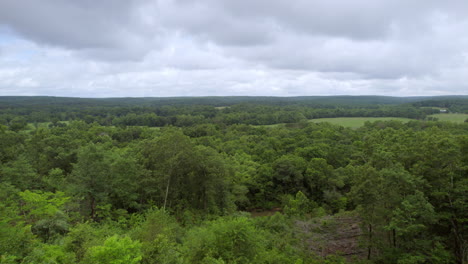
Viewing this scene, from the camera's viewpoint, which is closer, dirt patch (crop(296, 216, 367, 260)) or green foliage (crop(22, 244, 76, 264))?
green foliage (crop(22, 244, 76, 264))

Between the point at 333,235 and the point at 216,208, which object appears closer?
the point at 333,235

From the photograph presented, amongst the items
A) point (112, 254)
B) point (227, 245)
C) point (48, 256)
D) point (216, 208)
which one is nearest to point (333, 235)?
point (216, 208)

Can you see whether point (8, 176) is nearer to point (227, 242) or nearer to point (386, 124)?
point (227, 242)

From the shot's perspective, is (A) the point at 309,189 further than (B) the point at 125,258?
Yes

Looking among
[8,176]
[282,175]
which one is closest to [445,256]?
[282,175]

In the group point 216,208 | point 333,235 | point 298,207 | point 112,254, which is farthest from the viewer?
point 298,207

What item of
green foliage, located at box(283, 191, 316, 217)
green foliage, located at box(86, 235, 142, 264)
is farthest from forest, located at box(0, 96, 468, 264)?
green foliage, located at box(283, 191, 316, 217)

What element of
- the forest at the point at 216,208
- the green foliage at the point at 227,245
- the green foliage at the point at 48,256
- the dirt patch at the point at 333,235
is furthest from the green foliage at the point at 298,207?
the green foliage at the point at 48,256

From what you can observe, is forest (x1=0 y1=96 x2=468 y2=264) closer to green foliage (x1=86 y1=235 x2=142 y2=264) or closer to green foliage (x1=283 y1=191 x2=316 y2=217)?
green foliage (x1=86 y1=235 x2=142 y2=264)

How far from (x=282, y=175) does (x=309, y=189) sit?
5.20 metres

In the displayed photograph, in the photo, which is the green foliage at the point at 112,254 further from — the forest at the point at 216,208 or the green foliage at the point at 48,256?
the green foliage at the point at 48,256

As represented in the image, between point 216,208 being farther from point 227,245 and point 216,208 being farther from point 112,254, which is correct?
point 112,254

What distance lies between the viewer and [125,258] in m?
9.99

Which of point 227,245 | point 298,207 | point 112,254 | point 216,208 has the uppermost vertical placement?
point 112,254
